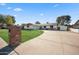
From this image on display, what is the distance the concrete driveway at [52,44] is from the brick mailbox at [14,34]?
0.54 ft

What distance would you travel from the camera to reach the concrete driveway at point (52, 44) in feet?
38.9

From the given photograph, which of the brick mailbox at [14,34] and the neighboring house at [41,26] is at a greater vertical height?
the neighboring house at [41,26]

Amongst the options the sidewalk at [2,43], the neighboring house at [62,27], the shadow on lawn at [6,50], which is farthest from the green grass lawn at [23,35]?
the neighboring house at [62,27]

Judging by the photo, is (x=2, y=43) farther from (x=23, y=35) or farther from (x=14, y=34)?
(x=23, y=35)

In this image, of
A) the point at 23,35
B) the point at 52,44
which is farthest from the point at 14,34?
the point at 52,44

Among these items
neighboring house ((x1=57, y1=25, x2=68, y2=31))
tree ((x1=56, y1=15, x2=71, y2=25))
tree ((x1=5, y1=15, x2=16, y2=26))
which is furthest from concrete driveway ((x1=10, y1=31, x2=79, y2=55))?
tree ((x1=5, y1=15, x2=16, y2=26))

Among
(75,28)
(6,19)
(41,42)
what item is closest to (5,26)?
(6,19)

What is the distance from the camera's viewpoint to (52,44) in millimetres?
11953

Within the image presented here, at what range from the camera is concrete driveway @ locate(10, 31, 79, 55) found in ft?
38.9

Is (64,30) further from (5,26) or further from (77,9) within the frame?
(5,26)

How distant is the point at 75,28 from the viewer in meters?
12.1

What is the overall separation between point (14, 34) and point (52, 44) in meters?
0.98

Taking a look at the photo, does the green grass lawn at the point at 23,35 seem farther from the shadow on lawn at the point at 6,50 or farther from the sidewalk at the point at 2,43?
the shadow on lawn at the point at 6,50

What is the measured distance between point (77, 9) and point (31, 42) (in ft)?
4.59
